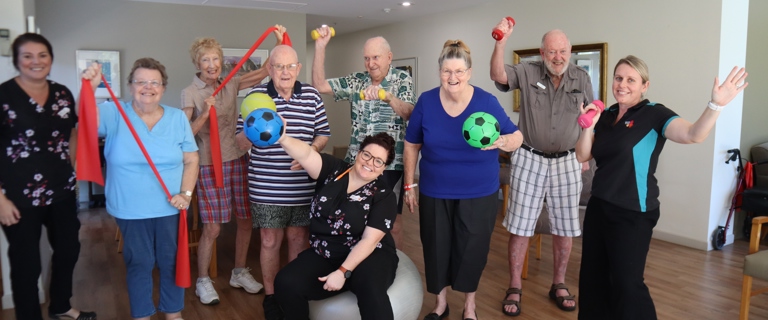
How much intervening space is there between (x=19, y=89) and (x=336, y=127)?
7.85m

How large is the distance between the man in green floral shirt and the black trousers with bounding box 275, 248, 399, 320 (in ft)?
2.13

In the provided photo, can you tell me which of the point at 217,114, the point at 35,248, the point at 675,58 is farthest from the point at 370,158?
the point at 675,58

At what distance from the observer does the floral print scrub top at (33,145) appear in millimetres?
2281

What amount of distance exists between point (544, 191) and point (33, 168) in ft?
8.41

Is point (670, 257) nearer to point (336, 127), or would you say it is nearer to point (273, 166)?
point (273, 166)

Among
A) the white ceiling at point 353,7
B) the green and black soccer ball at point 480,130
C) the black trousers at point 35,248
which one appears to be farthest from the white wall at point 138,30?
the green and black soccer ball at point 480,130

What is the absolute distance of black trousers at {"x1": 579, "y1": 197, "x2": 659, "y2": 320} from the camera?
2225 mm

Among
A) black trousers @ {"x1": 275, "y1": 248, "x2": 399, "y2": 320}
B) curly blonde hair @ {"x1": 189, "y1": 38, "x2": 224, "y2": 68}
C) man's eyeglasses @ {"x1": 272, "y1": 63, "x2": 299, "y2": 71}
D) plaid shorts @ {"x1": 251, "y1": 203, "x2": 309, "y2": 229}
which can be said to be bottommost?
black trousers @ {"x1": 275, "y1": 248, "x2": 399, "y2": 320}

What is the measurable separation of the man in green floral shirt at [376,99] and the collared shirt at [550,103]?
0.65 meters

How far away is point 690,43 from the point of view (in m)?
4.30

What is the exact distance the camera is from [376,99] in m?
2.91

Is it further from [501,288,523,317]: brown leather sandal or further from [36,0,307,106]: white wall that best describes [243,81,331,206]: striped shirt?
[36,0,307,106]: white wall

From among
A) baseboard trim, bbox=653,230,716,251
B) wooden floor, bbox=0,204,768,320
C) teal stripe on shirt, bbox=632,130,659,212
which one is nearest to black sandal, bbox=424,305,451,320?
wooden floor, bbox=0,204,768,320

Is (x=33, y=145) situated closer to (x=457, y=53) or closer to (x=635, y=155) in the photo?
(x=457, y=53)
